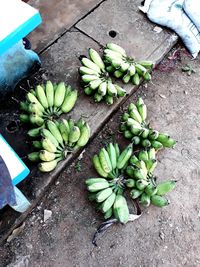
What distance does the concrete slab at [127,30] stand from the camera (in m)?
4.35

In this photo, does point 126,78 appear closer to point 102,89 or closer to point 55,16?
point 102,89

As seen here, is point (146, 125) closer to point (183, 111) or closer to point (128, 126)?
point (128, 126)

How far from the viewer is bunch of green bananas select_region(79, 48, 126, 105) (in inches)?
148

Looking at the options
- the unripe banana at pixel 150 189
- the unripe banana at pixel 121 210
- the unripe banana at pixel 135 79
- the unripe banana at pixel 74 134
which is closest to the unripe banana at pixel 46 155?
the unripe banana at pixel 74 134

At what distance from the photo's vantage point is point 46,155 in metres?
3.32

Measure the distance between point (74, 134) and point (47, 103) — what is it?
0.49 meters

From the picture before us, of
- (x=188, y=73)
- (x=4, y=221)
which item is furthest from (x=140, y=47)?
(x=4, y=221)

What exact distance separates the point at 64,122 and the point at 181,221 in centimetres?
150

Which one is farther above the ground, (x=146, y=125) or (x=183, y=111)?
(x=146, y=125)

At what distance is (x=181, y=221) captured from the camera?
139 inches

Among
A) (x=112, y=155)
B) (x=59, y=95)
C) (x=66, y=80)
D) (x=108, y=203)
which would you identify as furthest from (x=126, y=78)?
(x=108, y=203)

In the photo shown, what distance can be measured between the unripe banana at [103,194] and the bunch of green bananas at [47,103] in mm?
894

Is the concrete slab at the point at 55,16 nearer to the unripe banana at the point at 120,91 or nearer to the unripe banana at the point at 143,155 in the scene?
the unripe banana at the point at 120,91

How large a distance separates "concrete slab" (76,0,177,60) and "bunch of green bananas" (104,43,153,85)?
9.8 inches
